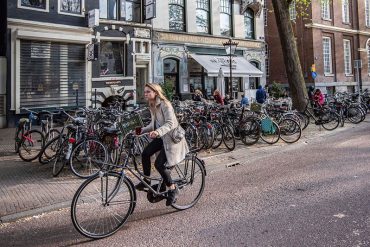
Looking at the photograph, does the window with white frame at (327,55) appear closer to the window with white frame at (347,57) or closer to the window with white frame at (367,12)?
the window with white frame at (347,57)

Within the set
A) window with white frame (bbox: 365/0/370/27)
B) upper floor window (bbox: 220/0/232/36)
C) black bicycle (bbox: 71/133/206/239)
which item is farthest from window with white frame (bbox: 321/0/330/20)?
black bicycle (bbox: 71/133/206/239)

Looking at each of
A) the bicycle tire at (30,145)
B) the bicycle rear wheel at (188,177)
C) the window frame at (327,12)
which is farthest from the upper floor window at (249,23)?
the bicycle rear wheel at (188,177)

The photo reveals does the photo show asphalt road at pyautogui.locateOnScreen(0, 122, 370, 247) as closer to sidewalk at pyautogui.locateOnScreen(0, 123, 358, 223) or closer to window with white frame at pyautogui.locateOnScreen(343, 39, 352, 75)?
sidewalk at pyautogui.locateOnScreen(0, 123, 358, 223)

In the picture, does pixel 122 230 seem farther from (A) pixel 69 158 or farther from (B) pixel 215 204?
(A) pixel 69 158

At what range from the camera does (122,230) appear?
4.80m

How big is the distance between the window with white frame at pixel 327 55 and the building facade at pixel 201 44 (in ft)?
25.6

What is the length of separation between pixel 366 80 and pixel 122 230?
33634mm

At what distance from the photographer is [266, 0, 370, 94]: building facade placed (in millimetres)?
28766

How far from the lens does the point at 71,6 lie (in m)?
17.0

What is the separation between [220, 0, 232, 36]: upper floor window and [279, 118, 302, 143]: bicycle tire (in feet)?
42.5

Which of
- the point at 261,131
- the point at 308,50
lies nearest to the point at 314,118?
the point at 261,131

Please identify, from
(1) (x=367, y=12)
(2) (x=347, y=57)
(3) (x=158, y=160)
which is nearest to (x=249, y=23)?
(2) (x=347, y=57)

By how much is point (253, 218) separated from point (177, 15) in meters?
17.8

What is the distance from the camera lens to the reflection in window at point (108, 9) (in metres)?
18.1
